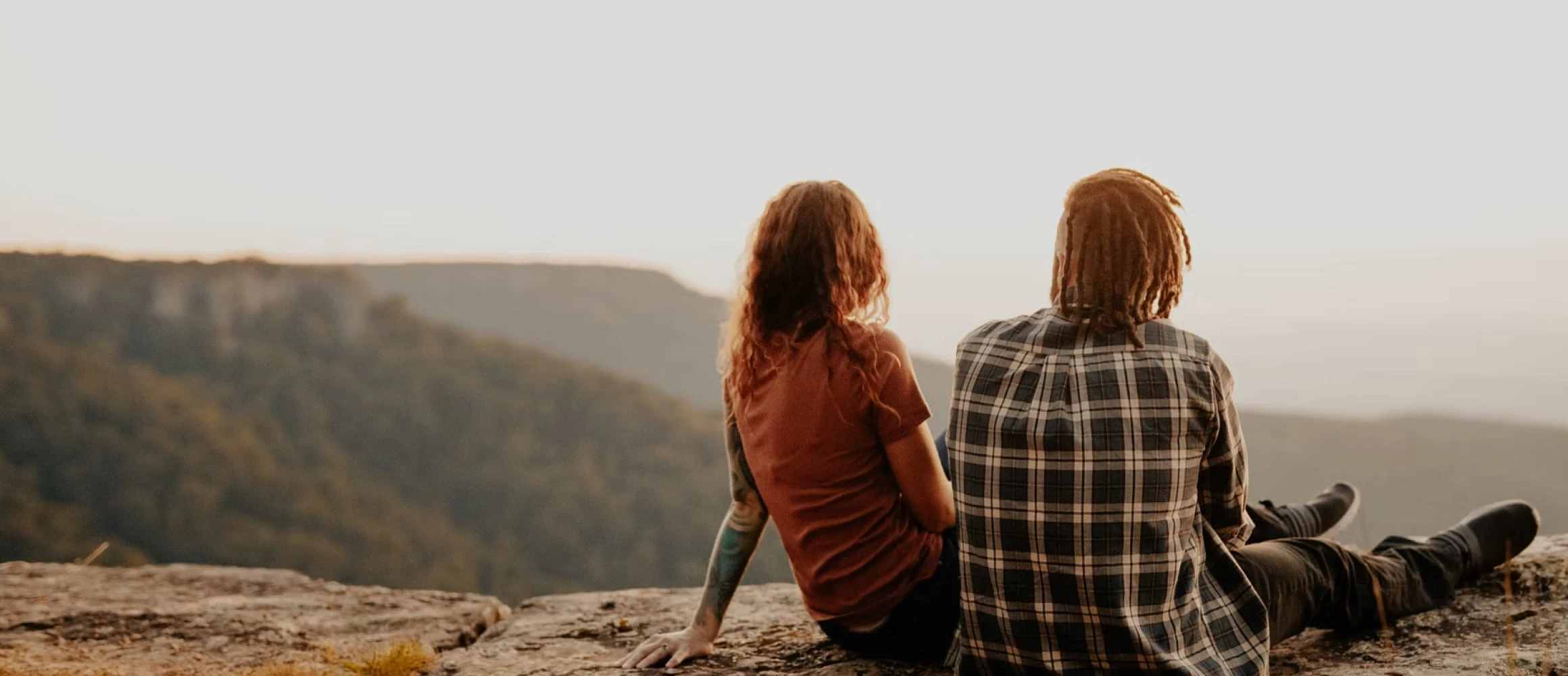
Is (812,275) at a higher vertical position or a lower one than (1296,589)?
higher

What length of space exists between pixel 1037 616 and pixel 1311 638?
113 cm

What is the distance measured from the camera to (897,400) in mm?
2139

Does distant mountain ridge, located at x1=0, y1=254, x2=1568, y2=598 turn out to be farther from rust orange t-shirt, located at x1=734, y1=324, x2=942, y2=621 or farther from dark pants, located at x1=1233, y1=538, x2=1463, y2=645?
rust orange t-shirt, located at x1=734, y1=324, x2=942, y2=621

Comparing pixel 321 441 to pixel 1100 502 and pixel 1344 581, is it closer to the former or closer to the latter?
pixel 1344 581

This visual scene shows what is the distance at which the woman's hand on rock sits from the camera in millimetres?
2555

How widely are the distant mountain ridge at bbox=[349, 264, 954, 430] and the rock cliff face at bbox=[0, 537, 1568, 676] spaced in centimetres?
4919

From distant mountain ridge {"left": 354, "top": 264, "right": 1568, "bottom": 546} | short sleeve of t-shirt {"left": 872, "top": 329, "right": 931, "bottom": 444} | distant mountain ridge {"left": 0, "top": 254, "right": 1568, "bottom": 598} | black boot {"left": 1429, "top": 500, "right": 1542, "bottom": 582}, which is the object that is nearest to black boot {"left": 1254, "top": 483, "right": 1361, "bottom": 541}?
black boot {"left": 1429, "top": 500, "right": 1542, "bottom": 582}

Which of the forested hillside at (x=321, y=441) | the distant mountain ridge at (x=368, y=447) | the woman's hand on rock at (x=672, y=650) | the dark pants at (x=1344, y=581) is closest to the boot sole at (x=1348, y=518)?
the dark pants at (x=1344, y=581)

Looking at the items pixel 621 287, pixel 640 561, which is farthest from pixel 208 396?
pixel 621 287

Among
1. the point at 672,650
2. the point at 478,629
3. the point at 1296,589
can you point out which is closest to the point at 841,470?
the point at 672,650

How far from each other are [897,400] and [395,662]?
5.55ft

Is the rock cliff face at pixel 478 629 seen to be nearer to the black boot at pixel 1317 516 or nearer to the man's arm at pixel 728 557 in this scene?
the man's arm at pixel 728 557

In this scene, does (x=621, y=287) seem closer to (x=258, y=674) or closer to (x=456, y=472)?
(x=456, y=472)

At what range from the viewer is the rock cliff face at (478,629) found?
2.46 meters
